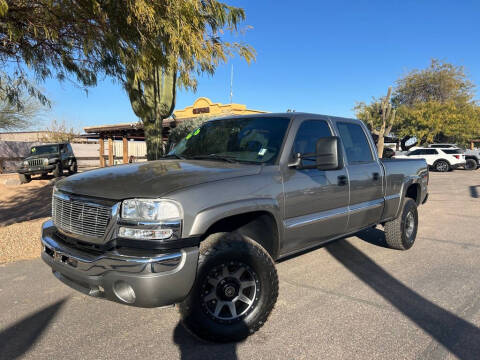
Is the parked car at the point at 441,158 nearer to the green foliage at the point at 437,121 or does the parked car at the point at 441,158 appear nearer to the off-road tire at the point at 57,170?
A: the green foliage at the point at 437,121

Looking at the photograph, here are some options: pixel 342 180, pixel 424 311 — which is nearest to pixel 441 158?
pixel 342 180

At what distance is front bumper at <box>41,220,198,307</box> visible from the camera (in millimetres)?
2316

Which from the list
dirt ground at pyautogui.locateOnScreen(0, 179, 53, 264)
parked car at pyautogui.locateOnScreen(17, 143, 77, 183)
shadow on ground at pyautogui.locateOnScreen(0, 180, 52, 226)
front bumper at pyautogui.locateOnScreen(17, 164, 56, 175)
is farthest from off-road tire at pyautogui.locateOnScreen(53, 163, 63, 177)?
shadow on ground at pyautogui.locateOnScreen(0, 180, 52, 226)

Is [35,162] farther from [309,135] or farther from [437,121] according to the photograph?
[437,121]

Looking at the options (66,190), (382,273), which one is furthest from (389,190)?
(66,190)

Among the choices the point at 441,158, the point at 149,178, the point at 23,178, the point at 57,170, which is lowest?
the point at 23,178

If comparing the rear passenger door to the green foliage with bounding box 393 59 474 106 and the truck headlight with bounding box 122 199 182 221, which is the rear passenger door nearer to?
the truck headlight with bounding box 122 199 182 221

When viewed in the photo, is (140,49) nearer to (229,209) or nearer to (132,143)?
(229,209)

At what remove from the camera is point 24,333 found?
290 cm

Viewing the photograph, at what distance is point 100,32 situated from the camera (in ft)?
15.9

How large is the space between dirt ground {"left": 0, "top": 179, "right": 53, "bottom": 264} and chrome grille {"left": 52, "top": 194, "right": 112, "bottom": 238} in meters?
2.59

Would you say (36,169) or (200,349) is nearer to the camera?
(200,349)

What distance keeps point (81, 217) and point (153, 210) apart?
0.69 m

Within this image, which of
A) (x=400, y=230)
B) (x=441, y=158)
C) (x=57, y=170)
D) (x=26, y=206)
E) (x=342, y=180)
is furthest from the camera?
(x=441, y=158)
